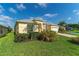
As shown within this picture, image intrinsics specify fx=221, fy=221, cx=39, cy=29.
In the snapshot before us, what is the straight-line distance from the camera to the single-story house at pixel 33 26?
3565mm

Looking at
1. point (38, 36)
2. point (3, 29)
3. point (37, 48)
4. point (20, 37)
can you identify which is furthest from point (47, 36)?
point (3, 29)

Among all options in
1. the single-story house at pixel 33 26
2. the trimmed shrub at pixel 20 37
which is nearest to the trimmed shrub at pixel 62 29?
the single-story house at pixel 33 26

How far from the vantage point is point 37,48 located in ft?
11.6

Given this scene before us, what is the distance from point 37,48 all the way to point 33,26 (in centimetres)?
36

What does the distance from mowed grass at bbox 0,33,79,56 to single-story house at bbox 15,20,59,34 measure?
17 centimetres

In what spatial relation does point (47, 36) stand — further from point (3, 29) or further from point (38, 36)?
point (3, 29)

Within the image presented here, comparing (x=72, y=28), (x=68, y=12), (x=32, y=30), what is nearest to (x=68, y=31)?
(x=72, y=28)

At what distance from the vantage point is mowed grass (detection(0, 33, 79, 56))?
350cm

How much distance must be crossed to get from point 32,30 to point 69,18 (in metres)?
0.63

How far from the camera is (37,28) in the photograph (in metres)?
3.58

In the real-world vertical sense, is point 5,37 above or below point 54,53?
above

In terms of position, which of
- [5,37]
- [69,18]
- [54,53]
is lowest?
[54,53]

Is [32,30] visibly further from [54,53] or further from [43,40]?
[54,53]

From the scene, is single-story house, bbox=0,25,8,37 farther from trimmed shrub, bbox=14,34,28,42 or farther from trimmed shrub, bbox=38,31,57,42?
trimmed shrub, bbox=38,31,57,42
